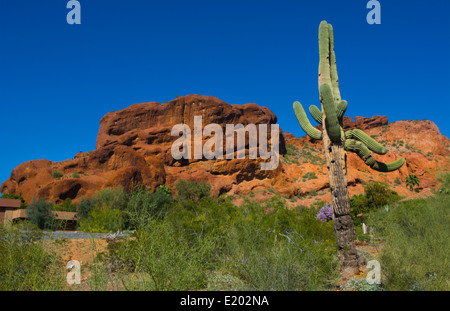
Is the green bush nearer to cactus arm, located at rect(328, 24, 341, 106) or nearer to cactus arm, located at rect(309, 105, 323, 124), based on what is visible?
cactus arm, located at rect(309, 105, 323, 124)

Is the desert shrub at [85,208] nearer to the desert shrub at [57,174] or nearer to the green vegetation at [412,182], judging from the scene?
the desert shrub at [57,174]

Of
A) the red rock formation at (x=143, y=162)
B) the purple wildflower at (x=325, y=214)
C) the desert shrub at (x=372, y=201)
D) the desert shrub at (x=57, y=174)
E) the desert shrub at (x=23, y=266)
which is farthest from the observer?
the desert shrub at (x=57, y=174)

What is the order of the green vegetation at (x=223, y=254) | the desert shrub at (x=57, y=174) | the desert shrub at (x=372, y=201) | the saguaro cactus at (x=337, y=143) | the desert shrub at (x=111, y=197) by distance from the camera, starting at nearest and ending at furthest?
1. the green vegetation at (x=223, y=254)
2. the saguaro cactus at (x=337, y=143)
3. the desert shrub at (x=372, y=201)
4. the desert shrub at (x=111, y=197)
5. the desert shrub at (x=57, y=174)

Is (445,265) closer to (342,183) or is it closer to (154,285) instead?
(342,183)

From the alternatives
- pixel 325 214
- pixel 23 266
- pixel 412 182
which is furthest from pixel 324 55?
pixel 412 182

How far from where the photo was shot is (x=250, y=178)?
46.1 meters

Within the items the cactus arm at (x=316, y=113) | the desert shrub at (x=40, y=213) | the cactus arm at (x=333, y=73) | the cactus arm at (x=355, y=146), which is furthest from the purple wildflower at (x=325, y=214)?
the desert shrub at (x=40, y=213)

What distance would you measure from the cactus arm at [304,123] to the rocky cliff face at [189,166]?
2768 cm

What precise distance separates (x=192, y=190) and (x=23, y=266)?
32.5 m

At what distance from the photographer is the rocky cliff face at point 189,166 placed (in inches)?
1459
